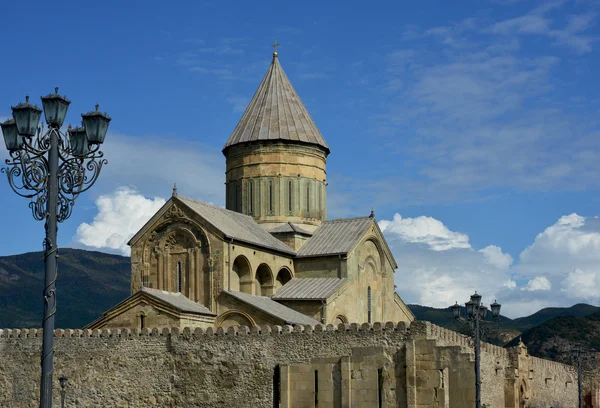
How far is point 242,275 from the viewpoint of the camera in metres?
33.2

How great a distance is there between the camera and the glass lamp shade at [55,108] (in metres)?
13.3

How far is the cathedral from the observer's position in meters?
30.5

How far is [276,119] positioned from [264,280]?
7.30 metres

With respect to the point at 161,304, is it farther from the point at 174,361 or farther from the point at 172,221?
the point at 172,221

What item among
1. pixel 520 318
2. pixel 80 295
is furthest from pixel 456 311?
pixel 80 295

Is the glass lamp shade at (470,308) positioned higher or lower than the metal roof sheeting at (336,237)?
lower

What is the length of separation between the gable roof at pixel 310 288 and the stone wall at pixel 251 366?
216 inches

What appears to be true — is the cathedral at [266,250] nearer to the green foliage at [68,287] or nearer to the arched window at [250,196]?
the arched window at [250,196]

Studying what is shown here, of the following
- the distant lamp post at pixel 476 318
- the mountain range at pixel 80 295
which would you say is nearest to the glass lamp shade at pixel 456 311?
the distant lamp post at pixel 476 318

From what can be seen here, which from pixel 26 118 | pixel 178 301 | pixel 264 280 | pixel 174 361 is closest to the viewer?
pixel 26 118

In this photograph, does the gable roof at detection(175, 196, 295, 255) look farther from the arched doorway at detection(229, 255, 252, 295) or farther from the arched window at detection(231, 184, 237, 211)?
the arched window at detection(231, 184, 237, 211)

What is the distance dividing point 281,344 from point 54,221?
12999 millimetres

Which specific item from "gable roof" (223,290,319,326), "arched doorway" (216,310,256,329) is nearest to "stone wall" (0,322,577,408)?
"gable roof" (223,290,319,326)

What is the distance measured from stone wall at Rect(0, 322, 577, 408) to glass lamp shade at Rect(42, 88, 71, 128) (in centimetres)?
1312
